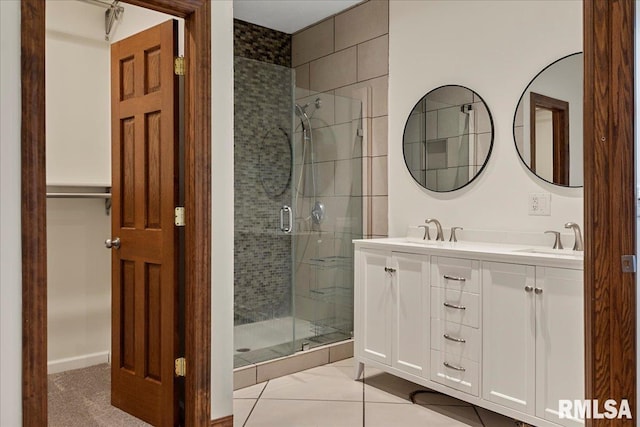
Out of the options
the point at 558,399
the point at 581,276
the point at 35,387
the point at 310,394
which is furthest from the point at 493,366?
the point at 35,387

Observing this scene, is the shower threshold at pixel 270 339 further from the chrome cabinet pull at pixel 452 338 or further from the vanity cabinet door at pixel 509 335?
the vanity cabinet door at pixel 509 335

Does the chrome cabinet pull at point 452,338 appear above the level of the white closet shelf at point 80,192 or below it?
below

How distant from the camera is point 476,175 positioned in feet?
10.00

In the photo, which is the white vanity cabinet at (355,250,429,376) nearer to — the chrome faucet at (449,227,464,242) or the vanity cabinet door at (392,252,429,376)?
the vanity cabinet door at (392,252,429,376)

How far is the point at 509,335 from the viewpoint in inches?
93.1

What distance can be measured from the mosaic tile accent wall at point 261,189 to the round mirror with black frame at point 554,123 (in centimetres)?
155

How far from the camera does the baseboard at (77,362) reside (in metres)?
3.24

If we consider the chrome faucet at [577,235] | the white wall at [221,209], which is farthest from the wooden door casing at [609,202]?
the white wall at [221,209]

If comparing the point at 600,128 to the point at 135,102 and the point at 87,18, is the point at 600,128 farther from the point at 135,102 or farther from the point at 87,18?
the point at 87,18

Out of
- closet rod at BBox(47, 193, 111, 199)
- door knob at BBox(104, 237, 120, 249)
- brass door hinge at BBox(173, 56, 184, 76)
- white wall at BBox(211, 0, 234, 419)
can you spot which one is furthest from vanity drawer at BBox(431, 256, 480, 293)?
closet rod at BBox(47, 193, 111, 199)

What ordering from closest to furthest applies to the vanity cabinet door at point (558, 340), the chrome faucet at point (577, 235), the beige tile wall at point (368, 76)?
the vanity cabinet door at point (558, 340) < the chrome faucet at point (577, 235) < the beige tile wall at point (368, 76)

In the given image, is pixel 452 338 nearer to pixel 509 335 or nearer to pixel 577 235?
pixel 509 335
